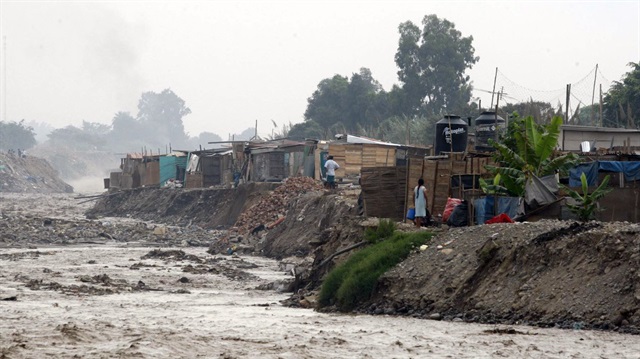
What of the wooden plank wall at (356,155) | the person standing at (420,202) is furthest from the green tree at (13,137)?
the person standing at (420,202)

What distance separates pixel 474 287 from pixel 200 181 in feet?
119

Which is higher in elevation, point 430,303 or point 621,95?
point 621,95

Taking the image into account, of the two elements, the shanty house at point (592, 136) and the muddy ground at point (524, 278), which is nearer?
the muddy ground at point (524, 278)

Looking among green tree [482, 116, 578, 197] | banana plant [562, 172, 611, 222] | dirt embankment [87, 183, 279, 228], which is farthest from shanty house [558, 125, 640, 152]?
dirt embankment [87, 183, 279, 228]

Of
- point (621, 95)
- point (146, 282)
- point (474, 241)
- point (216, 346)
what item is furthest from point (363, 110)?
point (216, 346)

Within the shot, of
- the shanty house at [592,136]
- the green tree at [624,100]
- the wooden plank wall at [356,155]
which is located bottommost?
the wooden plank wall at [356,155]

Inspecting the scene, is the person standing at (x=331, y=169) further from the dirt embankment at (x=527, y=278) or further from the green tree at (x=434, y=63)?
the green tree at (x=434, y=63)

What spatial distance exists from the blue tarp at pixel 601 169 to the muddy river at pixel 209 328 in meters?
6.35

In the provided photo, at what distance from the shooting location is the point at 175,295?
63.3 feet

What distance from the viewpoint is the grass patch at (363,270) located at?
16812mm

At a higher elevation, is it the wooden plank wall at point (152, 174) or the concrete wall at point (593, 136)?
the concrete wall at point (593, 136)

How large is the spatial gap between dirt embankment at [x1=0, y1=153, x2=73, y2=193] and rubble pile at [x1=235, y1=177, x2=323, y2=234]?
54.6 metres

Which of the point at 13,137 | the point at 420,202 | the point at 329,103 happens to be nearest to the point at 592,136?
the point at 420,202

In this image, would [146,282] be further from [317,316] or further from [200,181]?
[200,181]
